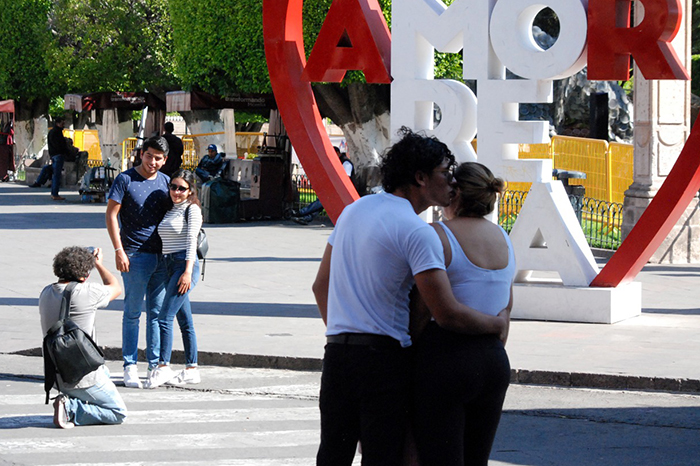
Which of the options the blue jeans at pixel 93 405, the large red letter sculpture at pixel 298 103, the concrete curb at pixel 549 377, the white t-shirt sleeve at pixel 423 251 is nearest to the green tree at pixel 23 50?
the large red letter sculpture at pixel 298 103

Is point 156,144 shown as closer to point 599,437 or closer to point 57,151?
point 599,437

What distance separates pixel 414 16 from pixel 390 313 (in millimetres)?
6958

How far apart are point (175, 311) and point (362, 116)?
14.5 m

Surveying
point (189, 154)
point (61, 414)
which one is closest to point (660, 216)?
point (61, 414)

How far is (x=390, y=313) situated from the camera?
3824mm

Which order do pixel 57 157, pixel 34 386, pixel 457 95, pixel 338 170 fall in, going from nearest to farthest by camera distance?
pixel 34 386, pixel 457 95, pixel 338 170, pixel 57 157

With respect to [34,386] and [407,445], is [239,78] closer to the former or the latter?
[34,386]

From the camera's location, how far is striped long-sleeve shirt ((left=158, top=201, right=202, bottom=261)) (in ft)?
24.6

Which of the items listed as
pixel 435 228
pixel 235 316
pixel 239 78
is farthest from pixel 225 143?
pixel 435 228

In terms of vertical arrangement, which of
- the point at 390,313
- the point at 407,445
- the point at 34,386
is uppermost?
the point at 390,313

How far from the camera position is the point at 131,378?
7.61m

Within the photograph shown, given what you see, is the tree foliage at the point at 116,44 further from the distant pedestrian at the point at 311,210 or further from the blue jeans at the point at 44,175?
the distant pedestrian at the point at 311,210

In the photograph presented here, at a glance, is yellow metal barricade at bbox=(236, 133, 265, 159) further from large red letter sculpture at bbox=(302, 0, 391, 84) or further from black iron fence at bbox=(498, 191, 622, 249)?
large red letter sculpture at bbox=(302, 0, 391, 84)

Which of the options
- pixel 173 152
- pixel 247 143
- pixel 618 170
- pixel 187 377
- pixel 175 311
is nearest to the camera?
pixel 175 311
